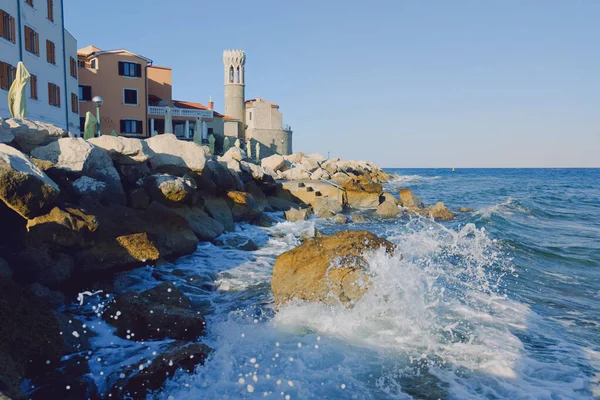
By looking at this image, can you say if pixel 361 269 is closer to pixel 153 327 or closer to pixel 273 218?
pixel 153 327

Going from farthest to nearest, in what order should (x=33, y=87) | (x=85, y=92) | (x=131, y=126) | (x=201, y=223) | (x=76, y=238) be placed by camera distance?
1. (x=131, y=126)
2. (x=85, y=92)
3. (x=33, y=87)
4. (x=201, y=223)
5. (x=76, y=238)

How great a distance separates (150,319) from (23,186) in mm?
3533

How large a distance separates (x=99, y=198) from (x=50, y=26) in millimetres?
18759

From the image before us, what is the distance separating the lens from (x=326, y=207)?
21.8 metres

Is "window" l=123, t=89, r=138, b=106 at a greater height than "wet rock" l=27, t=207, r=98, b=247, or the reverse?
"window" l=123, t=89, r=138, b=106

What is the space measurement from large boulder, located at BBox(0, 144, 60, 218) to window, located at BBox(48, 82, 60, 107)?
1807 cm

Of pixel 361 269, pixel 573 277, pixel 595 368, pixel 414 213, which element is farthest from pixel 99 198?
pixel 414 213

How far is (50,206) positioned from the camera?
8.37 m

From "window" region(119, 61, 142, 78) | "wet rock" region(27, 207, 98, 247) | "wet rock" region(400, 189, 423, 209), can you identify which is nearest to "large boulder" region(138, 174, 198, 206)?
"wet rock" region(27, 207, 98, 247)

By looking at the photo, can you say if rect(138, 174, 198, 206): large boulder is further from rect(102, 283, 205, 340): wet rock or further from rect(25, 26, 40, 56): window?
rect(25, 26, 40, 56): window

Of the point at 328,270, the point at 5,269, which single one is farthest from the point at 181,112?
the point at 328,270

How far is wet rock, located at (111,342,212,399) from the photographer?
509 centimetres

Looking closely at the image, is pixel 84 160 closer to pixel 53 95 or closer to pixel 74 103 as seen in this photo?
pixel 53 95

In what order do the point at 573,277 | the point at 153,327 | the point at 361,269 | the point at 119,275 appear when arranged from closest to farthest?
the point at 153,327, the point at 361,269, the point at 119,275, the point at 573,277
